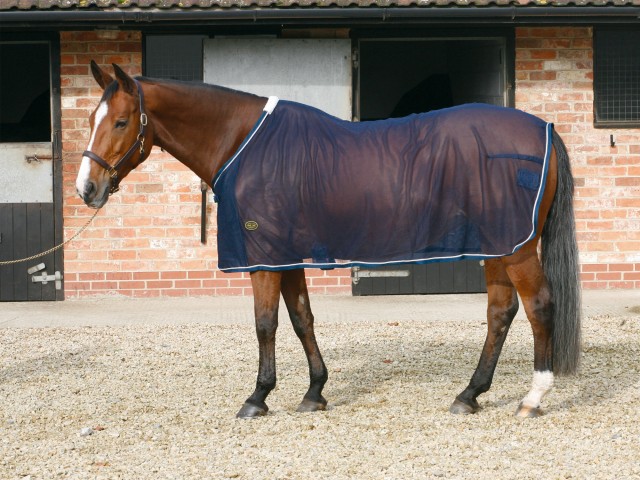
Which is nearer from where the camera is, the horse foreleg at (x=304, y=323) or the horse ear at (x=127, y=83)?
the horse ear at (x=127, y=83)

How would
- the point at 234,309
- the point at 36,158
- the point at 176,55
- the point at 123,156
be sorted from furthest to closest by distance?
the point at 176,55 < the point at 36,158 < the point at 234,309 < the point at 123,156

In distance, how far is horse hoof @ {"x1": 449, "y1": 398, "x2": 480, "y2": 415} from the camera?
18.0 ft

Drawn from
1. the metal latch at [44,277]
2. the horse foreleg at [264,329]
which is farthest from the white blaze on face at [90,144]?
the metal latch at [44,277]

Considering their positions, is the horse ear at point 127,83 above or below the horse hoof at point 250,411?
above

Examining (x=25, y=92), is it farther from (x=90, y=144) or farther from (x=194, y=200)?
(x=90, y=144)

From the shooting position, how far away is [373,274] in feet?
34.4

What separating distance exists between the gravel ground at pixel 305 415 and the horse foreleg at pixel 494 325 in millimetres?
146

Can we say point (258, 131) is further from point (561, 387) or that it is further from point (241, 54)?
point (241, 54)

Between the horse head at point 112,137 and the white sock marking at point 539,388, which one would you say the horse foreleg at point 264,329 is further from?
the white sock marking at point 539,388

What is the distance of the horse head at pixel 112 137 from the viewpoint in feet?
16.8

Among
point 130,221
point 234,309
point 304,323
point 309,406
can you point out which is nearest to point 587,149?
point 234,309

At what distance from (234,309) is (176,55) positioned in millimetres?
2720

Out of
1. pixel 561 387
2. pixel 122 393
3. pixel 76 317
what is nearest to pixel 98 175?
pixel 122 393

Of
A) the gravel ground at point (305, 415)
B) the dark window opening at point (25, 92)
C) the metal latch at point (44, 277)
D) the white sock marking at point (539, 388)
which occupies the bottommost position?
the gravel ground at point (305, 415)
